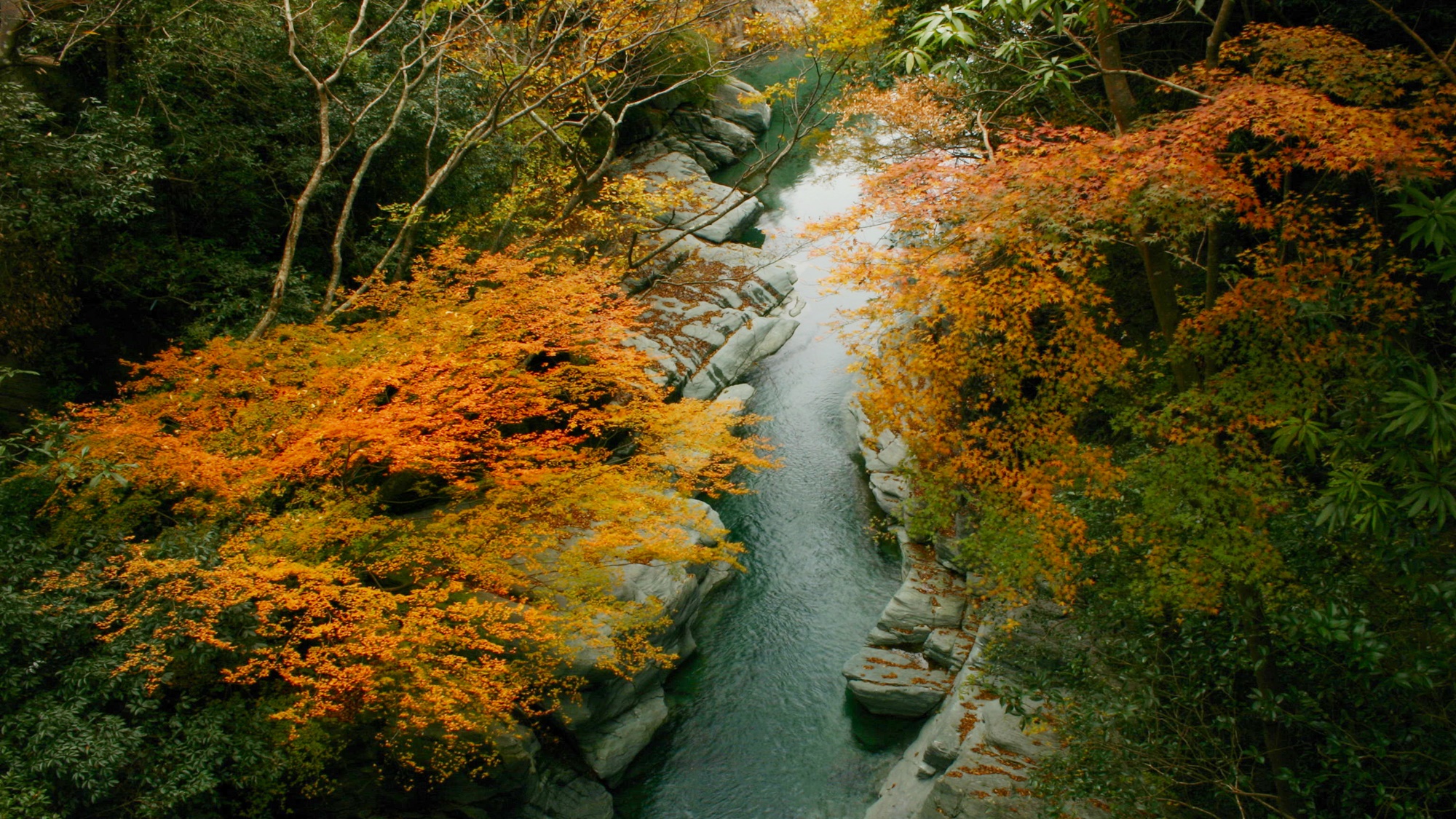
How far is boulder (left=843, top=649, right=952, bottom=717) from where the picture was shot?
9109 millimetres

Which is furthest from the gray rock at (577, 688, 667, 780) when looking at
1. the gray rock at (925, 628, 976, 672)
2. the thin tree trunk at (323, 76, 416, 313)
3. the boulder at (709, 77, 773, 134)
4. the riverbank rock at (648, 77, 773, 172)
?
the boulder at (709, 77, 773, 134)

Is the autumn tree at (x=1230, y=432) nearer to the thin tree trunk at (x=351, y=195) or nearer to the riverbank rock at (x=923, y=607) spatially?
the riverbank rock at (x=923, y=607)

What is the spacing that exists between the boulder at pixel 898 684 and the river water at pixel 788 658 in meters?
0.27

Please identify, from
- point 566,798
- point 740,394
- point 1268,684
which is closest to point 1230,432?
point 1268,684

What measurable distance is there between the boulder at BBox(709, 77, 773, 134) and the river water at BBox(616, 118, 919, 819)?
46.4 ft

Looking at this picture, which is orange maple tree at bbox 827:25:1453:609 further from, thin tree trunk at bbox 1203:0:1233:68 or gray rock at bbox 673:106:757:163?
gray rock at bbox 673:106:757:163

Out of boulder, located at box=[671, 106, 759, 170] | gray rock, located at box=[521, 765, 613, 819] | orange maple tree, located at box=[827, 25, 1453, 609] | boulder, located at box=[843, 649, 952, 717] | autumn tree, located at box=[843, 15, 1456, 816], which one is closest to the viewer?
autumn tree, located at box=[843, 15, 1456, 816]

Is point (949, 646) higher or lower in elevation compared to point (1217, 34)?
lower

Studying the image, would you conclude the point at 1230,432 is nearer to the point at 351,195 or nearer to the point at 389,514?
the point at 389,514

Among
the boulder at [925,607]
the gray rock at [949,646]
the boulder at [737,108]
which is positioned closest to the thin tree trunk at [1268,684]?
the gray rock at [949,646]

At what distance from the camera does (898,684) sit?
30.1 ft

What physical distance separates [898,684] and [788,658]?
1777mm

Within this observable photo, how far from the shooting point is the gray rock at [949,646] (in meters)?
9.12

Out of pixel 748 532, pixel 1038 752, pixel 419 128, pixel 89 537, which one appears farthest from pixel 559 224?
pixel 1038 752
